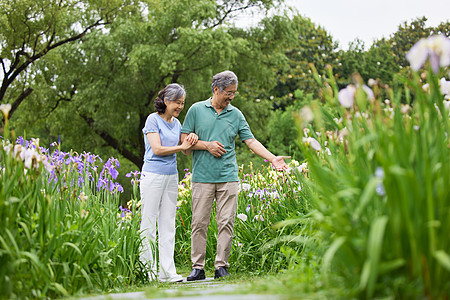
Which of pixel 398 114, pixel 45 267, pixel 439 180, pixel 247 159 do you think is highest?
pixel 247 159

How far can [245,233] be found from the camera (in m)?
5.52

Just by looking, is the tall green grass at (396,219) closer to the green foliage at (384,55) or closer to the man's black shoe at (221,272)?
the man's black shoe at (221,272)

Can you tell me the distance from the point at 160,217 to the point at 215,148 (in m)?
0.88

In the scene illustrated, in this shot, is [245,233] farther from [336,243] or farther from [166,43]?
[166,43]

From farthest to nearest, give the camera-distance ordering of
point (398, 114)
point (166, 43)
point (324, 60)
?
point (324, 60), point (166, 43), point (398, 114)

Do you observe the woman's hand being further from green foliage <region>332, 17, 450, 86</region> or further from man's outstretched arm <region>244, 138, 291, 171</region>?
green foliage <region>332, 17, 450, 86</region>

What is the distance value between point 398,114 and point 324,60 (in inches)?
1109

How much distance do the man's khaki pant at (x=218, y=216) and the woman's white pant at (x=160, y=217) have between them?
242mm

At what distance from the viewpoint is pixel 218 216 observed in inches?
204

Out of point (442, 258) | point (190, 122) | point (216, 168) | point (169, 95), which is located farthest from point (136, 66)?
point (442, 258)

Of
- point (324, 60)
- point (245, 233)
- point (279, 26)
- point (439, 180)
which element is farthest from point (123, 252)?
point (324, 60)

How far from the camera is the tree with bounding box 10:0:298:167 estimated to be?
18.0m

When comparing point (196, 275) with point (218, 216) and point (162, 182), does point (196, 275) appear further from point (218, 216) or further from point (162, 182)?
point (162, 182)

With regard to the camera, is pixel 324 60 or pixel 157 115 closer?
pixel 157 115
